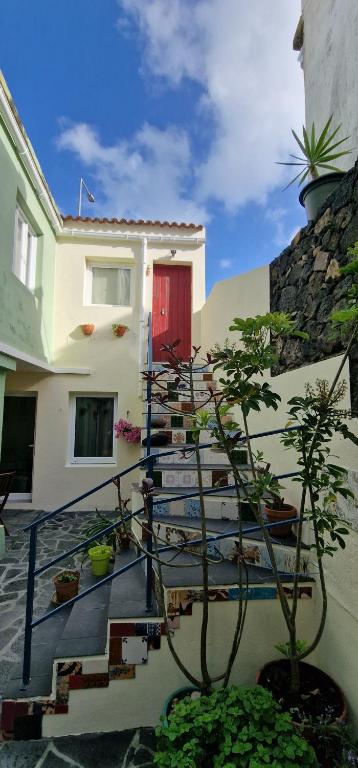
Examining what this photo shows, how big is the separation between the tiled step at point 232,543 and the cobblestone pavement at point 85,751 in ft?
3.64

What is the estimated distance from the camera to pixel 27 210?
5.16 meters

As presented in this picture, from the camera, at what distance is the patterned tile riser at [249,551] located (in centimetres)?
232

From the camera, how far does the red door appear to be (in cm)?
714

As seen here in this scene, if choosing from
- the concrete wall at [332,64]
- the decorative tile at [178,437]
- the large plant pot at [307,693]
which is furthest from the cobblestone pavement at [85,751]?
the concrete wall at [332,64]

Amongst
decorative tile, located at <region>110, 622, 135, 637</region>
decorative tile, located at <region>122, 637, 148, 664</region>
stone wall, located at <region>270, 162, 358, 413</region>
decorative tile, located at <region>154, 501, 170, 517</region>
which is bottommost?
decorative tile, located at <region>122, 637, 148, 664</region>

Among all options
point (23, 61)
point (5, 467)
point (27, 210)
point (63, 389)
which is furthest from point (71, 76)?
point (5, 467)

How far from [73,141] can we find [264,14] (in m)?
3.98

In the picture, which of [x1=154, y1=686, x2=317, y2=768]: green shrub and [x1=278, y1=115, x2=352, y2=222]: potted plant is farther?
[x1=278, y1=115, x2=352, y2=222]: potted plant

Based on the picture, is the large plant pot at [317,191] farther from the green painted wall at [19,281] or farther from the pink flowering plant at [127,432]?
the pink flowering plant at [127,432]

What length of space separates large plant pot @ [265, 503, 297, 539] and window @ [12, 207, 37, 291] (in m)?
5.12

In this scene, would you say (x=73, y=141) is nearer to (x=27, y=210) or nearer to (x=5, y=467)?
(x=27, y=210)

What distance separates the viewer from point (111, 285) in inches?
269

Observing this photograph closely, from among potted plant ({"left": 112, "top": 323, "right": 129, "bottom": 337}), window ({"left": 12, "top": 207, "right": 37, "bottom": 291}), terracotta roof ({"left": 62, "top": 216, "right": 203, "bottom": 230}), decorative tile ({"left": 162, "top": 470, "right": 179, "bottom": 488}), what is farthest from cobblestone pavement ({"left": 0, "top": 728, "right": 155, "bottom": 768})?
terracotta roof ({"left": 62, "top": 216, "right": 203, "bottom": 230})

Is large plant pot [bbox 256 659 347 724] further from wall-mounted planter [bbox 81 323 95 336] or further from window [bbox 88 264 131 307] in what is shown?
window [bbox 88 264 131 307]
